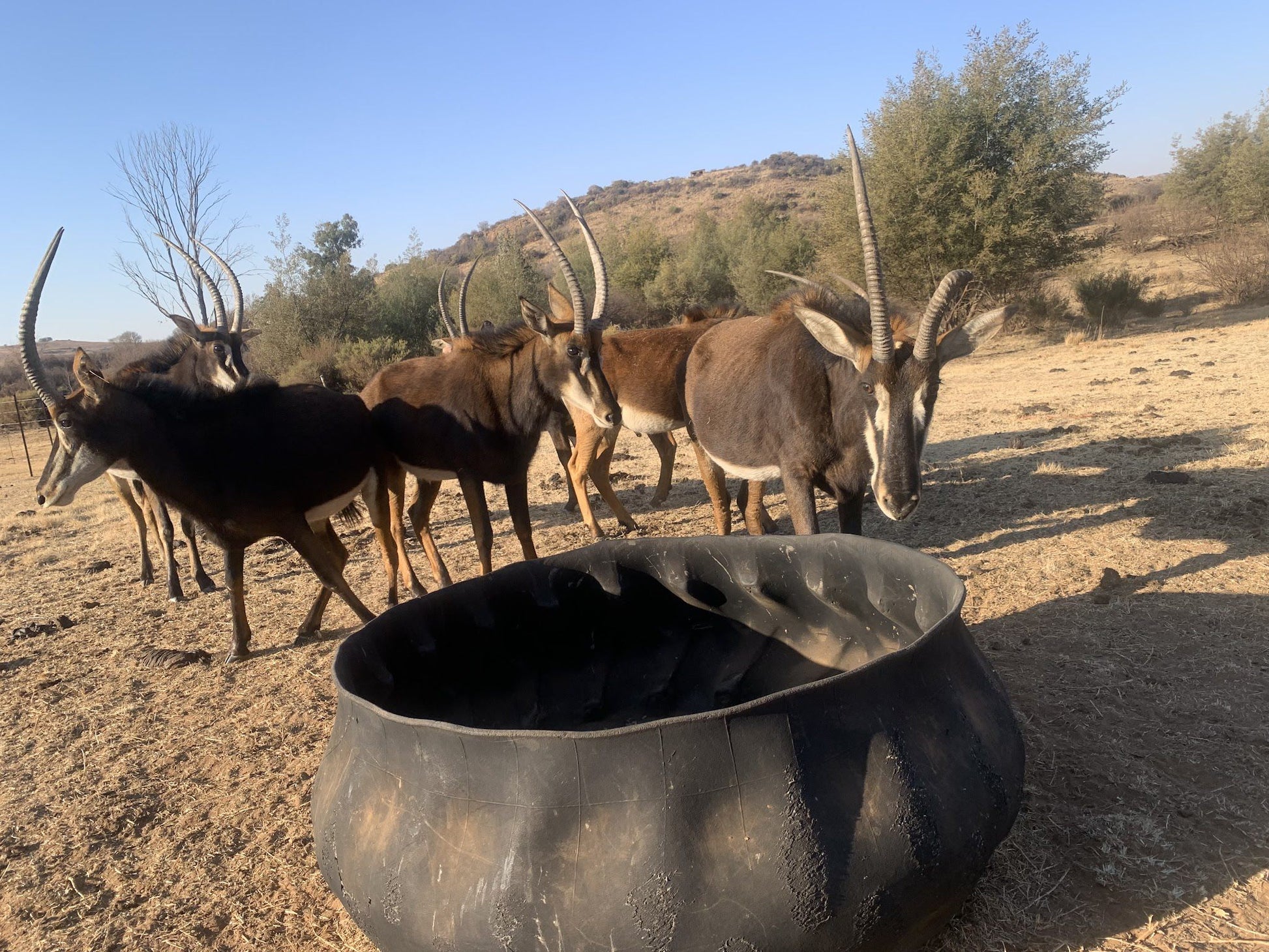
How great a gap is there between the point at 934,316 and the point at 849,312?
89cm

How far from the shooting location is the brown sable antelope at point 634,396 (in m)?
8.16

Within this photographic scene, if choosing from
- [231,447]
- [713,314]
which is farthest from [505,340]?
[713,314]

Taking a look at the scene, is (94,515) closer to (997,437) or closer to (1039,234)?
(997,437)

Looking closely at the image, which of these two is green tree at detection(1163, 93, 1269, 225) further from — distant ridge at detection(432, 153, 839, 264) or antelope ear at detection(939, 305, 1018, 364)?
antelope ear at detection(939, 305, 1018, 364)

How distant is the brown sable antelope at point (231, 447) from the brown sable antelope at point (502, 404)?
64cm

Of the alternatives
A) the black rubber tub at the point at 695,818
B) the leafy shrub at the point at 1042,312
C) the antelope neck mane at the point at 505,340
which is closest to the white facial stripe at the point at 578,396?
the antelope neck mane at the point at 505,340

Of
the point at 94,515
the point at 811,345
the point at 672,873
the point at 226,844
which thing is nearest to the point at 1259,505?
the point at 811,345

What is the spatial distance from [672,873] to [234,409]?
5060 mm

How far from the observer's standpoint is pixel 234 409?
5766 millimetres

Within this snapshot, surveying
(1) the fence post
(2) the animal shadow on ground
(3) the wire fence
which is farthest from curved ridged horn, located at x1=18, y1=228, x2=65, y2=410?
(3) the wire fence

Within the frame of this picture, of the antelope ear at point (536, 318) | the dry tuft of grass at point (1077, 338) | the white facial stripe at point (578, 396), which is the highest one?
the antelope ear at point (536, 318)

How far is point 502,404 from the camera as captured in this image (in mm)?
6641

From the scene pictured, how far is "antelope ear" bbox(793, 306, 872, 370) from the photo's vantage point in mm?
4855

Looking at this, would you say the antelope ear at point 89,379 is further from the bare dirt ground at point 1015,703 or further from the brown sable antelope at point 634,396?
the brown sable antelope at point 634,396
